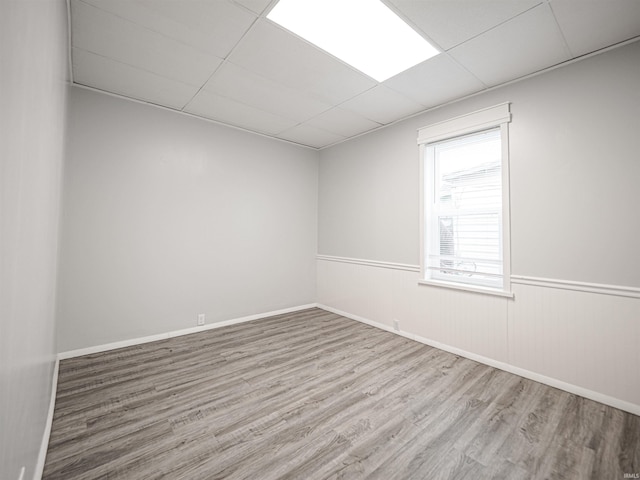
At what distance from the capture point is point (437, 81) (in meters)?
2.74

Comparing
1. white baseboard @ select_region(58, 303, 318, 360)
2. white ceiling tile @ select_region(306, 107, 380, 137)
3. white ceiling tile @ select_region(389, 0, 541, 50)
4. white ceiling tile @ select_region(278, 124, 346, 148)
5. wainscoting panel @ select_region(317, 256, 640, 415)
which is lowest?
white baseboard @ select_region(58, 303, 318, 360)

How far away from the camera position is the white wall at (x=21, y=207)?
0.68 meters

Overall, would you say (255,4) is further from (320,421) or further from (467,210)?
(320,421)

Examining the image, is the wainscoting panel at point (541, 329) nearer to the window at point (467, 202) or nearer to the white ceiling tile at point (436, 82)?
the window at point (467, 202)

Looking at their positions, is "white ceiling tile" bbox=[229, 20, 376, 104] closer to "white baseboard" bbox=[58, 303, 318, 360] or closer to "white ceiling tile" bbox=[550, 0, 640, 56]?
"white ceiling tile" bbox=[550, 0, 640, 56]

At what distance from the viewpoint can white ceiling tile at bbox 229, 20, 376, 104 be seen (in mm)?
2148

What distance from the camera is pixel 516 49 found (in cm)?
225

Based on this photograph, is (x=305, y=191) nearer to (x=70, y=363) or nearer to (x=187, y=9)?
(x=187, y=9)

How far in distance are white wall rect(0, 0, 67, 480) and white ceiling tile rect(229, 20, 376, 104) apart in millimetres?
1281

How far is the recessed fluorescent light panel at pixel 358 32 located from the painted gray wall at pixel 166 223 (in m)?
2.17

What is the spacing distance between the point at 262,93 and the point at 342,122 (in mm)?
1210

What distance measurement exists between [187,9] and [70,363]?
3303mm

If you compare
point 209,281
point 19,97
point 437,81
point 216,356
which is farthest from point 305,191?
point 19,97

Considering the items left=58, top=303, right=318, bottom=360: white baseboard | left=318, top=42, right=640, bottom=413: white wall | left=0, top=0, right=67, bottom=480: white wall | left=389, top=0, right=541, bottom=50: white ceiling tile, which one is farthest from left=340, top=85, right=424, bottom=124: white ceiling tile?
left=58, top=303, right=318, bottom=360: white baseboard
